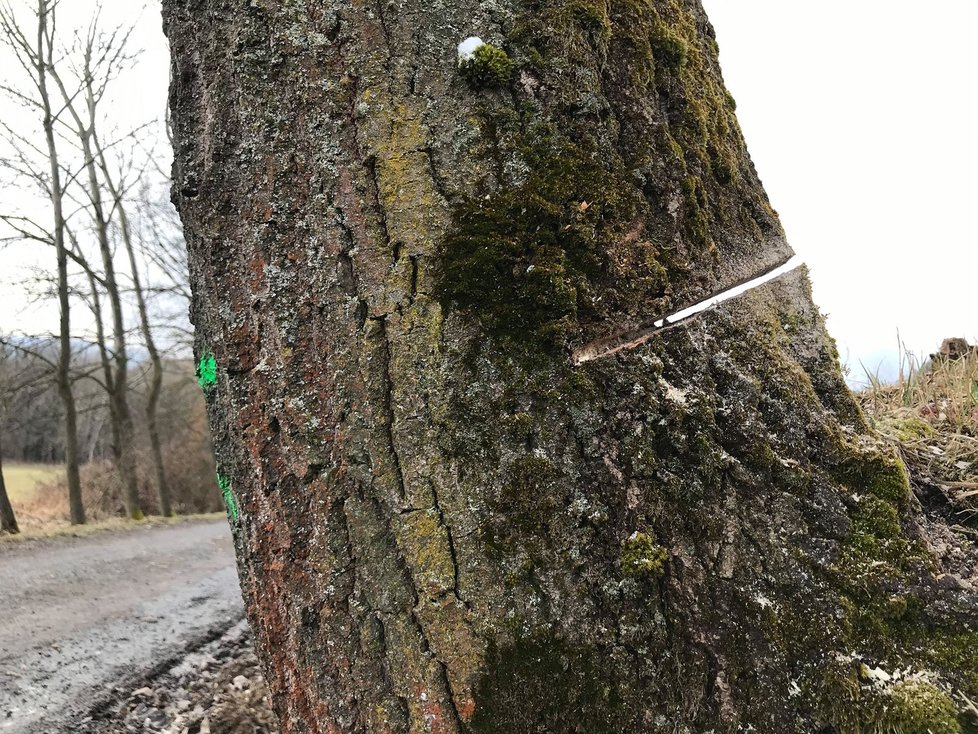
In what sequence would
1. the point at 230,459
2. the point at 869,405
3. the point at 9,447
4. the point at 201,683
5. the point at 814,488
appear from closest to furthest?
the point at 814,488 < the point at 230,459 < the point at 869,405 < the point at 201,683 < the point at 9,447

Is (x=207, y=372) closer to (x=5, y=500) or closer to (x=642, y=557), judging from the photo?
(x=642, y=557)

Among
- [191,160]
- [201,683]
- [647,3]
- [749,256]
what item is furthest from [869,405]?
[201,683]

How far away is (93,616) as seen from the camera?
534 centimetres

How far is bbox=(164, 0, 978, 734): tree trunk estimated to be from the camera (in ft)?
3.84

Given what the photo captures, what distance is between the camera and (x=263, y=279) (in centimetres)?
135

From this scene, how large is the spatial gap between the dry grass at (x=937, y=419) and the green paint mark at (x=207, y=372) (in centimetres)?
168

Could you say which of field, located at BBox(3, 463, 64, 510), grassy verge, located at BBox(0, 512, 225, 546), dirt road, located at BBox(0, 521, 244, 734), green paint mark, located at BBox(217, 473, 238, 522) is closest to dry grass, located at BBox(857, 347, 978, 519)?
green paint mark, located at BBox(217, 473, 238, 522)

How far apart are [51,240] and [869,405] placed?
13378mm

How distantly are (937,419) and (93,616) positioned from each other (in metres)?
6.05

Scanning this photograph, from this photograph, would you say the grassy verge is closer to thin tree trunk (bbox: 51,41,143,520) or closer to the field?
thin tree trunk (bbox: 51,41,143,520)

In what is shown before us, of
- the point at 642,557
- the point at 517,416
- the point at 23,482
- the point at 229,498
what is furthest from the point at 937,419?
the point at 23,482

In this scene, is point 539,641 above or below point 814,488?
below

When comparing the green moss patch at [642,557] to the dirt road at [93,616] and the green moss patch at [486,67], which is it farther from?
the dirt road at [93,616]

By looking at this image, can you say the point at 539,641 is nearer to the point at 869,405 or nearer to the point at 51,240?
the point at 869,405
